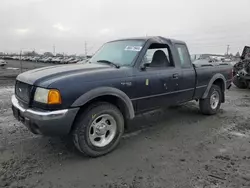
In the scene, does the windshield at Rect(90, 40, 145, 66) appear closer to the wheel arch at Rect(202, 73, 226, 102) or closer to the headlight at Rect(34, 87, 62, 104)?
the headlight at Rect(34, 87, 62, 104)

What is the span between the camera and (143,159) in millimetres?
3600

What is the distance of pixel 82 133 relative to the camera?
3.44 meters

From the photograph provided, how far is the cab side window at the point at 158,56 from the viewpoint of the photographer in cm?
443

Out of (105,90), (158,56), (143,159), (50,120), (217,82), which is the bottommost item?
(143,159)

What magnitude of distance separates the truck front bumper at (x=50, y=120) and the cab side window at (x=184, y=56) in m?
2.83

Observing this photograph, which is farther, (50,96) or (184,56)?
(184,56)

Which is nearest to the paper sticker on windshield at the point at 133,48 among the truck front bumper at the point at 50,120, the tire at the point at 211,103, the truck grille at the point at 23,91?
the truck front bumper at the point at 50,120

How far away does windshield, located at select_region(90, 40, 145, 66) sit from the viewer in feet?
13.9

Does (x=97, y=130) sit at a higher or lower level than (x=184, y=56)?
lower

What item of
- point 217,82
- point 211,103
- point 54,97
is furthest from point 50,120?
point 217,82

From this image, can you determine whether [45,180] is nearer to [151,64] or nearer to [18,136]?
[18,136]

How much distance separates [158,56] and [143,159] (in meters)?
2.21

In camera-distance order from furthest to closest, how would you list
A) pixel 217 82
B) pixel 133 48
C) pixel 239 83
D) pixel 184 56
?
pixel 239 83 < pixel 217 82 < pixel 184 56 < pixel 133 48

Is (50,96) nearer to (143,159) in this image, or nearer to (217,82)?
(143,159)
